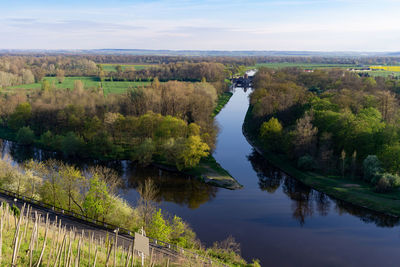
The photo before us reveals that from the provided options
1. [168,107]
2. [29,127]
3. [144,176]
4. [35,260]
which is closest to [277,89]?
[168,107]

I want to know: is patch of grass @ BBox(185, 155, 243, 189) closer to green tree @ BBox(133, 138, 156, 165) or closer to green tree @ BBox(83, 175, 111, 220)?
green tree @ BBox(133, 138, 156, 165)

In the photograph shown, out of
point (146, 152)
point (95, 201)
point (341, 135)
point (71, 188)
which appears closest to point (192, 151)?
point (146, 152)

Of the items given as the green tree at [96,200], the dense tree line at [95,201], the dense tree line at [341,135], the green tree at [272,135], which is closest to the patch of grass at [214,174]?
the green tree at [272,135]

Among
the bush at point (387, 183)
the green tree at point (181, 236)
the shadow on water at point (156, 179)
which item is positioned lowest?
the shadow on water at point (156, 179)

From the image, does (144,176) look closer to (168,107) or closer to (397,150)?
(168,107)

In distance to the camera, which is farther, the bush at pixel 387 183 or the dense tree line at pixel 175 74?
the dense tree line at pixel 175 74

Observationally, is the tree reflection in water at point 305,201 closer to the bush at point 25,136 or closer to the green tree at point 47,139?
the green tree at point 47,139

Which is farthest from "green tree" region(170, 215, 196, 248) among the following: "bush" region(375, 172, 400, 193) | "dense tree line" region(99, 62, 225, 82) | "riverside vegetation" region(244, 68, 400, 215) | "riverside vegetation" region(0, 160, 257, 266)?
"dense tree line" region(99, 62, 225, 82)
